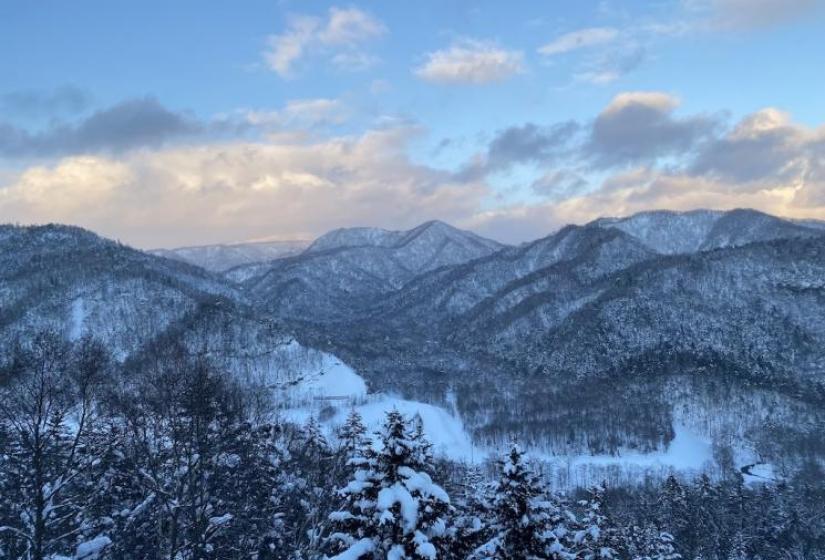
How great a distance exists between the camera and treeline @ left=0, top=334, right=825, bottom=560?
19.3 m

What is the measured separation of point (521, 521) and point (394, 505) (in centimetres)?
781

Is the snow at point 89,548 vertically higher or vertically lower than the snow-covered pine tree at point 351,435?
higher

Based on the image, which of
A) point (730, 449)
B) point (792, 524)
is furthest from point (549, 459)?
point (792, 524)

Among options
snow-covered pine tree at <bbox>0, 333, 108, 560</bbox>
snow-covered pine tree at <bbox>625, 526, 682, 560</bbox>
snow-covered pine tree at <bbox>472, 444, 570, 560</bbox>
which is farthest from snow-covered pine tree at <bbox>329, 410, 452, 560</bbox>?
snow-covered pine tree at <bbox>625, 526, 682, 560</bbox>

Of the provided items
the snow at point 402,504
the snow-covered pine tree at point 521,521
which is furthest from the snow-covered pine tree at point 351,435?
the snow at point 402,504

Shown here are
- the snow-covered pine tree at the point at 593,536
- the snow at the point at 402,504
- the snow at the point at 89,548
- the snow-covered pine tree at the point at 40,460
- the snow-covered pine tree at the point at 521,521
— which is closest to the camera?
the snow at the point at 402,504

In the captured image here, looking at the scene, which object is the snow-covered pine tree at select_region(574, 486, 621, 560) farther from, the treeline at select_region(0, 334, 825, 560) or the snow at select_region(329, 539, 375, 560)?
the snow at select_region(329, 539, 375, 560)

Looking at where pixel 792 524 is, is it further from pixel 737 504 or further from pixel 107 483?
pixel 107 483

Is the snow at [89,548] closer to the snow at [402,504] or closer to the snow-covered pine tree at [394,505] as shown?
the snow-covered pine tree at [394,505]

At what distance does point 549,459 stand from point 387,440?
179324 mm

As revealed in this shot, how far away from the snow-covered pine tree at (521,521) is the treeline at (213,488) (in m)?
0.05

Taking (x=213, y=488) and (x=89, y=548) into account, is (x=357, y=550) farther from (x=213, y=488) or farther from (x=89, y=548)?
(x=213, y=488)

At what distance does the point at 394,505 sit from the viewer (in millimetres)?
18766

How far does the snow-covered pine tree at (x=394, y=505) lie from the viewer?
60.6 ft
